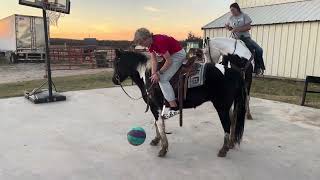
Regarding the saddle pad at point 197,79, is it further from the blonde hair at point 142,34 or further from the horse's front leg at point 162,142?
the blonde hair at point 142,34

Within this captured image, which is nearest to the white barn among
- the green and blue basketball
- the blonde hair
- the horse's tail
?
the horse's tail

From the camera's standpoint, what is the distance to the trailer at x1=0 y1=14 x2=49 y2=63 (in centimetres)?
2761

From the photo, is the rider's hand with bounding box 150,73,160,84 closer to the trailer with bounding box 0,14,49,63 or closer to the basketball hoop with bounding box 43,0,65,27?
the basketball hoop with bounding box 43,0,65,27

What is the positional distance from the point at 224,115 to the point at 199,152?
2.06 ft

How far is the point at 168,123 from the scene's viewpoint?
630 centimetres

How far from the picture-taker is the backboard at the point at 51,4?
25.5 ft

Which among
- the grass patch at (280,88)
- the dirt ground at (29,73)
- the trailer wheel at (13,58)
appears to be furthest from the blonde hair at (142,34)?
the trailer wheel at (13,58)

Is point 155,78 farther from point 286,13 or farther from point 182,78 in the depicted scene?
point 286,13

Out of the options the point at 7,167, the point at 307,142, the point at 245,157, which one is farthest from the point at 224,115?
A: the point at 7,167

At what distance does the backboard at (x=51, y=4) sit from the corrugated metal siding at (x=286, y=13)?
9.95 metres

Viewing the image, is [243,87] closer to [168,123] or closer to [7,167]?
[168,123]

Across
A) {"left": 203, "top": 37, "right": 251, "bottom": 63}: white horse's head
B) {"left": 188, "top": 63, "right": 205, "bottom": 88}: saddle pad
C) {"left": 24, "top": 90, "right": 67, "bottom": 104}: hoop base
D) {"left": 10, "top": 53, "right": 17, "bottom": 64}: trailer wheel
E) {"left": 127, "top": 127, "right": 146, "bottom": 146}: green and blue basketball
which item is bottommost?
{"left": 10, "top": 53, "right": 17, "bottom": 64}: trailer wheel

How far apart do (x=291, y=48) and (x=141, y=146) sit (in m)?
11.8

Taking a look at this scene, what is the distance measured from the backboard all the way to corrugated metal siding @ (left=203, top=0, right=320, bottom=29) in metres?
9.95
